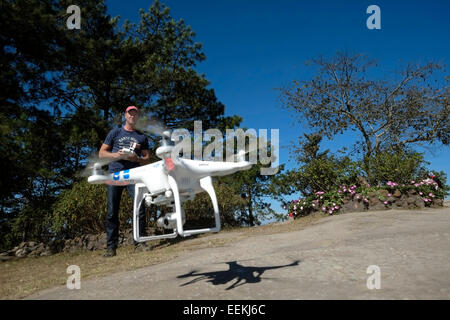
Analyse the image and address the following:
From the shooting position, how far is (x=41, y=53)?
9320 millimetres

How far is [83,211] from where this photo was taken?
337 inches

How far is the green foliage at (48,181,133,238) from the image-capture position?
839 centimetres

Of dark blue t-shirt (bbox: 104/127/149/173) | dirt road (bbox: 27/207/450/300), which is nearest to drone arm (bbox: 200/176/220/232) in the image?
dirt road (bbox: 27/207/450/300)

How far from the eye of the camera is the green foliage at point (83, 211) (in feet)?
27.5

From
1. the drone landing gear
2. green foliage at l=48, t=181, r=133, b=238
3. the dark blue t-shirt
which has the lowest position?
green foliage at l=48, t=181, r=133, b=238

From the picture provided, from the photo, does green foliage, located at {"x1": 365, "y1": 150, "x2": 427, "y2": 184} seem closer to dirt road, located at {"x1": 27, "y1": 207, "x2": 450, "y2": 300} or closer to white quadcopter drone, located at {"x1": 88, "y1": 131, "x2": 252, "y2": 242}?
dirt road, located at {"x1": 27, "y1": 207, "x2": 450, "y2": 300}

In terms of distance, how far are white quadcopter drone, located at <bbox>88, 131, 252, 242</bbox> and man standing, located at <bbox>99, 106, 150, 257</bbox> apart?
17cm

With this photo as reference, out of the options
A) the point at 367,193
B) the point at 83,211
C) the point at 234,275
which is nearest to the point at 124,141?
the point at 234,275

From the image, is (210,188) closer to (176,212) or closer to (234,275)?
(176,212)

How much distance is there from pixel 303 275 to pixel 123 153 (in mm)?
1971

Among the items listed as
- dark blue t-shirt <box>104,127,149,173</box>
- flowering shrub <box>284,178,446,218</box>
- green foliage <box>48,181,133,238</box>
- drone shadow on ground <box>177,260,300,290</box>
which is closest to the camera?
drone shadow on ground <box>177,260,300,290</box>
